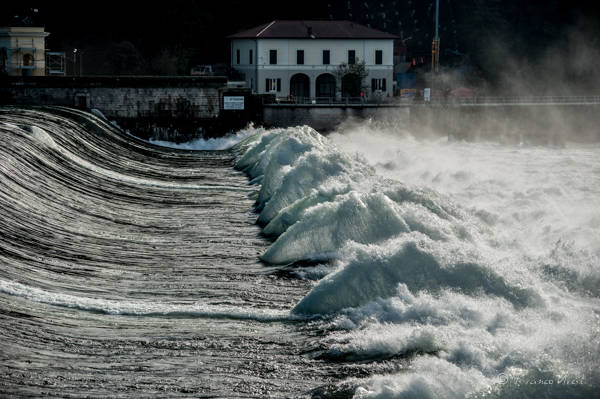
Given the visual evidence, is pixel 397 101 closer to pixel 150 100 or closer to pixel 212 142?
pixel 212 142

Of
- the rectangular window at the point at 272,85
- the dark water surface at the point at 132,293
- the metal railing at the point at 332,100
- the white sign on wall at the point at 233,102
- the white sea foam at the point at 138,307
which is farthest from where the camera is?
the rectangular window at the point at 272,85

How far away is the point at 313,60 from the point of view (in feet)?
234

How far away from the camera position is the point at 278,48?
234 ft

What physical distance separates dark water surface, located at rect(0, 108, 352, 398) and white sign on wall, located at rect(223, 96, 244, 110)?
2330cm

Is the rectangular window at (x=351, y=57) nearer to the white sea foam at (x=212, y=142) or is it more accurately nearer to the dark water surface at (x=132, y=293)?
the white sea foam at (x=212, y=142)

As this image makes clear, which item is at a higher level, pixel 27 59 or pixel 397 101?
pixel 27 59

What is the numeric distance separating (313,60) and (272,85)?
377cm

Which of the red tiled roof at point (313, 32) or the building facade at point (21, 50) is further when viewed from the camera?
the red tiled roof at point (313, 32)

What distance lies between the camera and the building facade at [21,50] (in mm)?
55719

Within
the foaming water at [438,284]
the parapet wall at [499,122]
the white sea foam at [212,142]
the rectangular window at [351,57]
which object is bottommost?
the foaming water at [438,284]

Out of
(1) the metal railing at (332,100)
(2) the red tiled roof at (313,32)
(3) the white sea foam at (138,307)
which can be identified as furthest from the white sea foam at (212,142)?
(3) the white sea foam at (138,307)

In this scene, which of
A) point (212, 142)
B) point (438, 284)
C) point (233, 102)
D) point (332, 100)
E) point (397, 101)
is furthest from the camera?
point (332, 100)

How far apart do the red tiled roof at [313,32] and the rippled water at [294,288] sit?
43.2m

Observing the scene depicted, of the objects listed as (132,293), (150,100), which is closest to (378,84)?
(150,100)
